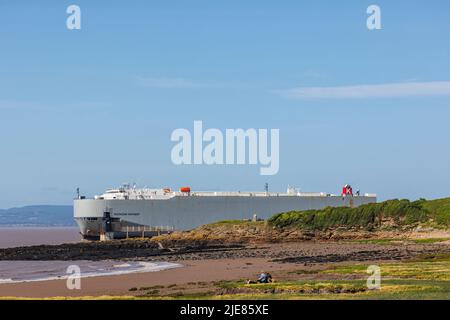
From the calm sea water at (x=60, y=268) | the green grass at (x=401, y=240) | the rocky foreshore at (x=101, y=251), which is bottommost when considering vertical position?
the rocky foreshore at (x=101, y=251)

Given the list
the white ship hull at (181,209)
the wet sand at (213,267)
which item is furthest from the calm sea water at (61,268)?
the white ship hull at (181,209)

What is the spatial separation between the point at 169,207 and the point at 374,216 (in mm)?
34508

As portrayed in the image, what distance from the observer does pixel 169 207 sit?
114125 millimetres

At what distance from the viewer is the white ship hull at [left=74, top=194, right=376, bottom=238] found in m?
111

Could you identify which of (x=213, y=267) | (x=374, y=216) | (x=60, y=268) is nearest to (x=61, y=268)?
(x=60, y=268)

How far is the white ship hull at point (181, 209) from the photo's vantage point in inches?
4355

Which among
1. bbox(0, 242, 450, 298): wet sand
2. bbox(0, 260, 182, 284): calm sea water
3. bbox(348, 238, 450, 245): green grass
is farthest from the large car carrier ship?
bbox(0, 260, 182, 284): calm sea water

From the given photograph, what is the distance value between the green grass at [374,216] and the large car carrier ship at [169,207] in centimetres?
1464
